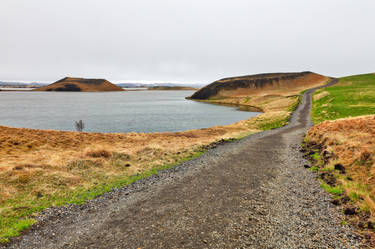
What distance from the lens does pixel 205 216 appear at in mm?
9883

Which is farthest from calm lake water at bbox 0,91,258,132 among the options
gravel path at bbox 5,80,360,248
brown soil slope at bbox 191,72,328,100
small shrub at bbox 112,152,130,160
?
brown soil slope at bbox 191,72,328,100

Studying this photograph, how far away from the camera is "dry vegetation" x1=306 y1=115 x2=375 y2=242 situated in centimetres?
970

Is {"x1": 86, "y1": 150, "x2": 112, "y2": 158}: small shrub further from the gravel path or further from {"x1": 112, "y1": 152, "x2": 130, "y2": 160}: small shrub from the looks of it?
the gravel path

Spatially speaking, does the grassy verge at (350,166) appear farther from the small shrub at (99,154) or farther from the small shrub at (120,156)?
the small shrub at (99,154)

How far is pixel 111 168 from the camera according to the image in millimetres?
16922

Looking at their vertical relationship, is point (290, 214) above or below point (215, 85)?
below

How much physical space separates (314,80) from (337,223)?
171 m

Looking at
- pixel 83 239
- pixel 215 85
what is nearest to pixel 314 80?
pixel 215 85

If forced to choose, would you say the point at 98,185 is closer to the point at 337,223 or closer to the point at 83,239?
the point at 83,239

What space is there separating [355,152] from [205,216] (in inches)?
567

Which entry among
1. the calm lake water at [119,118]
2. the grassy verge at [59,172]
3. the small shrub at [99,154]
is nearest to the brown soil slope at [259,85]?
the calm lake water at [119,118]

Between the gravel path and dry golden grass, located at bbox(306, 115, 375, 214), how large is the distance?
5.70 feet

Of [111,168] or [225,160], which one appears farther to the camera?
[225,160]

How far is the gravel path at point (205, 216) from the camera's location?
26.5 ft
